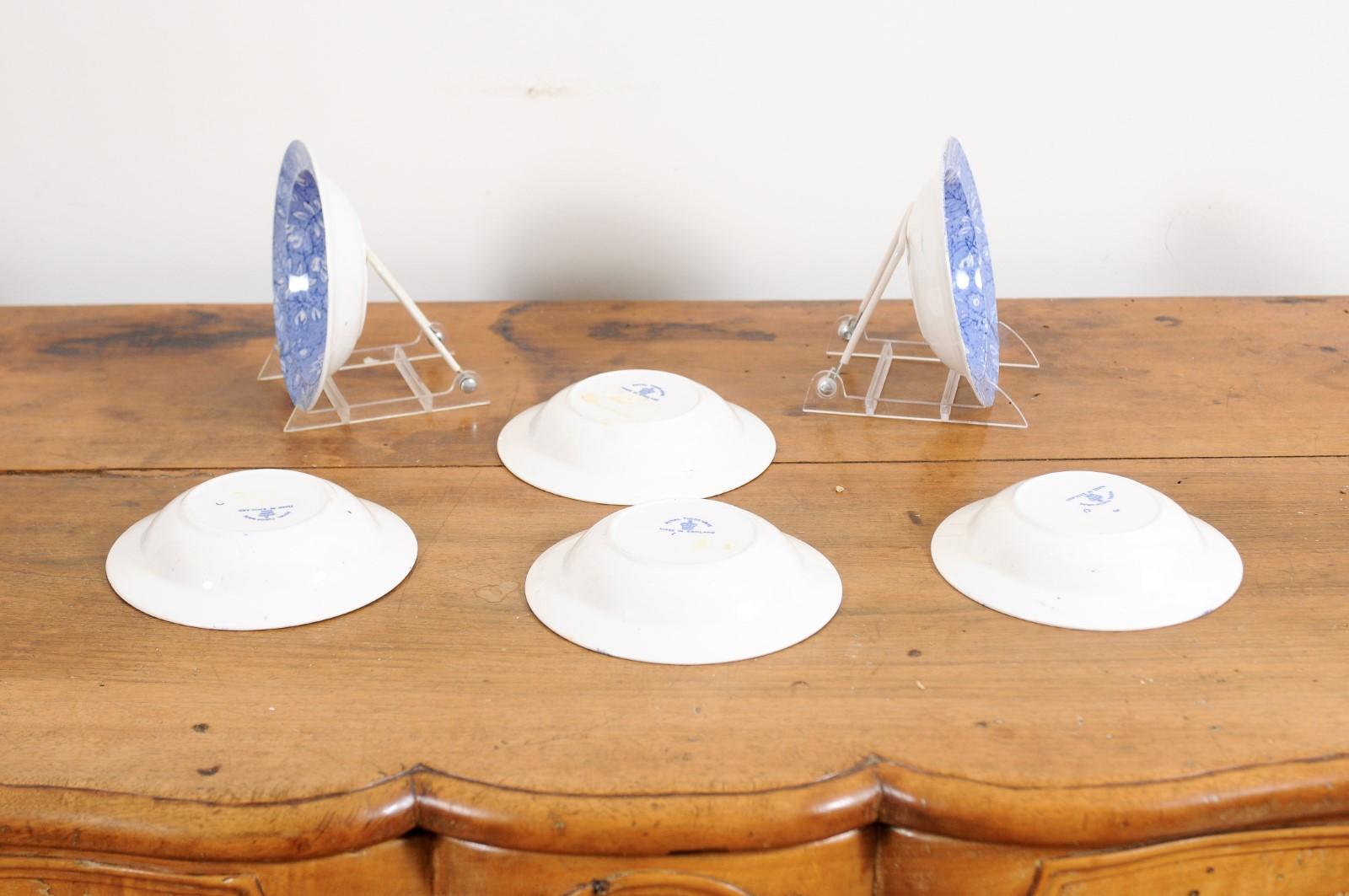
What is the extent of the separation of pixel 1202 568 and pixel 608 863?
14.7 inches

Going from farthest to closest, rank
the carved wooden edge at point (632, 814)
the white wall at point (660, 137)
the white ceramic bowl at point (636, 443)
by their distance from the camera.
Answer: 1. the white wall at point (660, 137)
2. the white ceramic bowl at point (636, 443)
3. the carved wooden edge at point (632, 814)

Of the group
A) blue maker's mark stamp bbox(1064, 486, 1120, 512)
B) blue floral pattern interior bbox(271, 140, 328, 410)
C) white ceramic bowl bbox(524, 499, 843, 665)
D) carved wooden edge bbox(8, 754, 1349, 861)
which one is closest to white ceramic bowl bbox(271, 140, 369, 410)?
blue floral pattern interior bbox(271, 140, 328, 410)

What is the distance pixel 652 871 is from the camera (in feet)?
1.89

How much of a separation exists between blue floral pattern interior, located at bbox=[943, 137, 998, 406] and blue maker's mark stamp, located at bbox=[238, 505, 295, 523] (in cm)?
47

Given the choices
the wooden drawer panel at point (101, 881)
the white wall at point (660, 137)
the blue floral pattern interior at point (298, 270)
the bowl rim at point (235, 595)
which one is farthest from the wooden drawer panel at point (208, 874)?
the white wall at point (660, 137)

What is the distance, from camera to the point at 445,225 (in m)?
1.29

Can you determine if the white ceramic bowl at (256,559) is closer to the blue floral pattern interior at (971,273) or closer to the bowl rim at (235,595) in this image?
the bowl rim at (235,595)

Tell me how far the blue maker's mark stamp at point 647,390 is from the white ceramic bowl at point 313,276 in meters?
0.20

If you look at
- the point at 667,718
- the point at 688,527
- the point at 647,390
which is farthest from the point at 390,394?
the point at 667,718

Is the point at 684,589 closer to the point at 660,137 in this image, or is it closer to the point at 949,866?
the point at 949,866

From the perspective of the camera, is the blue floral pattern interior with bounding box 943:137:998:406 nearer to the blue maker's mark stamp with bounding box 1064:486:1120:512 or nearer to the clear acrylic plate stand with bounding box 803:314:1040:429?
the clear acrylic plate stand with bounding box 803:314:1040:429

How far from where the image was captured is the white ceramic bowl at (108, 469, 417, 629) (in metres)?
0.70

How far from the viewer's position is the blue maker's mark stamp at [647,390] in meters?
0.88

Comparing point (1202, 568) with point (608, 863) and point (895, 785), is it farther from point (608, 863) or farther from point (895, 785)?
point (608, 863)
